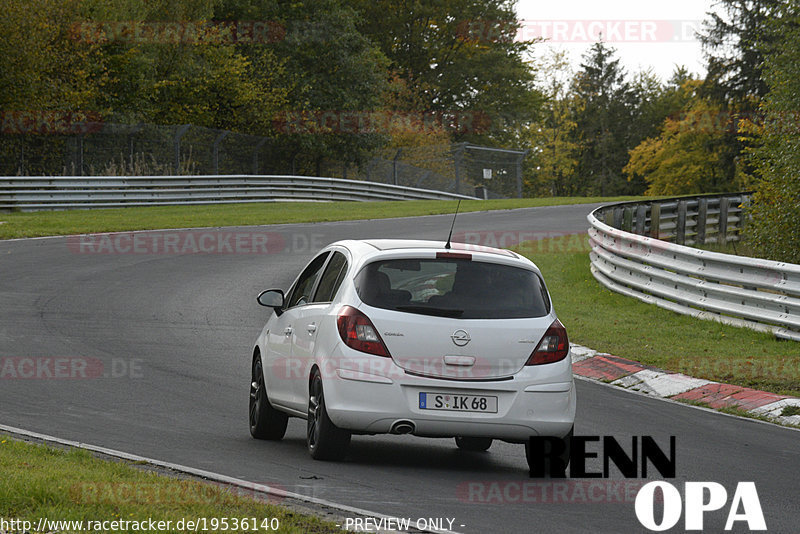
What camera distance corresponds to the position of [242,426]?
31.5 feet

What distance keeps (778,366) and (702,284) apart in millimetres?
3662

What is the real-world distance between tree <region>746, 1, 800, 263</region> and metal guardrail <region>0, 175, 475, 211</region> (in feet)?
55.1

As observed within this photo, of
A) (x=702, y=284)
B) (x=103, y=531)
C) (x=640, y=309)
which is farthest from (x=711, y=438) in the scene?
(x=640, y=309)

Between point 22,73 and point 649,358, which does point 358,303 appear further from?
point 22,73

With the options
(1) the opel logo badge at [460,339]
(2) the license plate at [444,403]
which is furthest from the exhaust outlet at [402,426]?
(1) the opel logo badge at [460,339]

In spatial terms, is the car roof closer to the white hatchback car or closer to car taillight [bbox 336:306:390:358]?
the white hatchback car

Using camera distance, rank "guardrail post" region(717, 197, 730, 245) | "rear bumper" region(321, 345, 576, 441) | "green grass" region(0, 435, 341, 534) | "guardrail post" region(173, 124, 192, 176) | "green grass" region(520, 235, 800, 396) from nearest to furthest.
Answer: "green grass" region(0, 435, 341, 534) < "rear bumper" region(321, 345, 576, 441) < "green grass" region(520, 235, 800, 396) < "guardrail post" region(717, 197, 730, 245) < "guardrail post" region(173, 124, 192, 176)

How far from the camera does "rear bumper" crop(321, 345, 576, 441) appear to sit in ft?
25.2

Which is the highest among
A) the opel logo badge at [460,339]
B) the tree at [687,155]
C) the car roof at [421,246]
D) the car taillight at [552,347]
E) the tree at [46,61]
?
the tree at [46,61]

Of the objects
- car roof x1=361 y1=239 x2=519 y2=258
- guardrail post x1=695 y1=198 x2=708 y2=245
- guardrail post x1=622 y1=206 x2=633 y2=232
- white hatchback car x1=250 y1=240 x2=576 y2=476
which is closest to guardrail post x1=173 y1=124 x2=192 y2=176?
guardrail post x1=695 y1=198 x2=708 y2=245

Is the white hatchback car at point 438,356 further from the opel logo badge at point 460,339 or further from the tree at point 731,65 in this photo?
the tree at point 731,65

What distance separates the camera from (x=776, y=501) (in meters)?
7.21

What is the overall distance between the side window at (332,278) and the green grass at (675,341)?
5.21m

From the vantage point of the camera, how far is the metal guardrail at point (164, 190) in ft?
110
